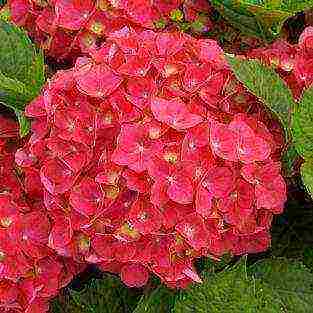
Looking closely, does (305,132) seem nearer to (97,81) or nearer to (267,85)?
(267,85)

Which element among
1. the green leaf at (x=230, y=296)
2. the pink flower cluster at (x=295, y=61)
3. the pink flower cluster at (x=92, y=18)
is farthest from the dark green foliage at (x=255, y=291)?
the pink flower cluster at (x=92, y=18)

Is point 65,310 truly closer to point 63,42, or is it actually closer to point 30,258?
point 30,258

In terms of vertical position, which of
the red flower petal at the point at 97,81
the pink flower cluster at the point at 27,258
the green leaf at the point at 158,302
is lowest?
the green leaf at the point at 158,302

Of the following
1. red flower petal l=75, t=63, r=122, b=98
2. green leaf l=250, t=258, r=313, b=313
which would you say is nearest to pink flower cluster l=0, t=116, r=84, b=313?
red flower petal l=75, t=63, r=122, b=98

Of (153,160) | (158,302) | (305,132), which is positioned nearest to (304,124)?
(305,132)

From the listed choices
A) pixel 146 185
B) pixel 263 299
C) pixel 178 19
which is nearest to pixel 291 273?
pixel 263 299

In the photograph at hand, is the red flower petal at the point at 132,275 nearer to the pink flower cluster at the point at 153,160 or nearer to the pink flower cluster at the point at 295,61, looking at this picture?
the pink flower cluster at the point at 153,160

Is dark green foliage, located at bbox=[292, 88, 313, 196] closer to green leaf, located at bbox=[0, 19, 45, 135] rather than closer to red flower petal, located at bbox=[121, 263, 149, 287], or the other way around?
red flower petal, located at bbox=[121, 263, 149, 287]
